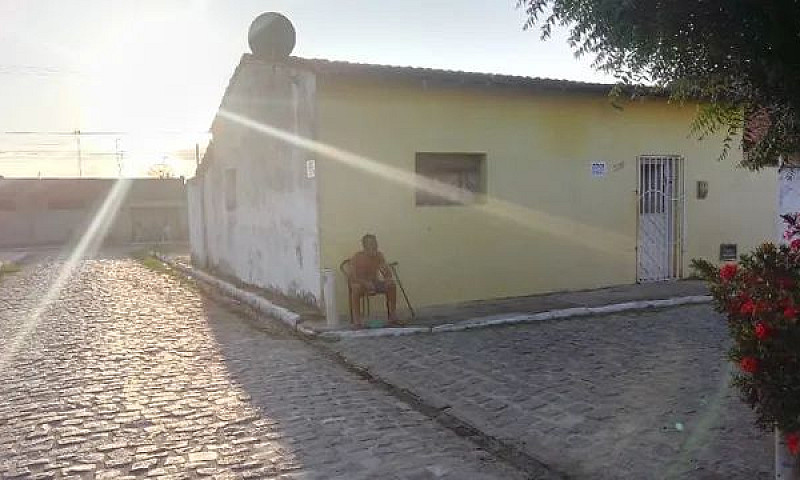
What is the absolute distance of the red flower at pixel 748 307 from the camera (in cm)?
306

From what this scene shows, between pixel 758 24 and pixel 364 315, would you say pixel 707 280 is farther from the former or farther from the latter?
pixel 364 315

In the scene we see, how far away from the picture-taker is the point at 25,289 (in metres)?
15.0

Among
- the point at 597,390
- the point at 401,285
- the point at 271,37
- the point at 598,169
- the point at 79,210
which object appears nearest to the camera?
the point at 597,390

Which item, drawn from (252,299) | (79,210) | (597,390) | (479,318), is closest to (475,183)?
(479,318)

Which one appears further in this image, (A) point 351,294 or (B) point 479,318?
(B) point 479,318

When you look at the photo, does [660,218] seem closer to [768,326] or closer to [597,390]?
[597,390]

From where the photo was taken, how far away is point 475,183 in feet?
34.1

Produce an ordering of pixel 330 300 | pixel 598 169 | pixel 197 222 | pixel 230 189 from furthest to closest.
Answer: pixel 197 222 → pixel 230 189 → pixel 598 169 → pixel 330 300

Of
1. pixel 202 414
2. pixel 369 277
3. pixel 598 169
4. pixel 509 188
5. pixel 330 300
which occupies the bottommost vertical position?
pixel 202 414

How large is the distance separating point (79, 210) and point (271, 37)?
3327 cm

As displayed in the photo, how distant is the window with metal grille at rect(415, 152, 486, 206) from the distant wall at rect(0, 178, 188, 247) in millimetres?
32271

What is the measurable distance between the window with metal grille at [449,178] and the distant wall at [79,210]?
32271 millimetres

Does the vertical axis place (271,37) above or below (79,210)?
above

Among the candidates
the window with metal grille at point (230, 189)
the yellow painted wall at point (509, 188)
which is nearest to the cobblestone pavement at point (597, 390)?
the yellow painted wall at point (509, 188)
